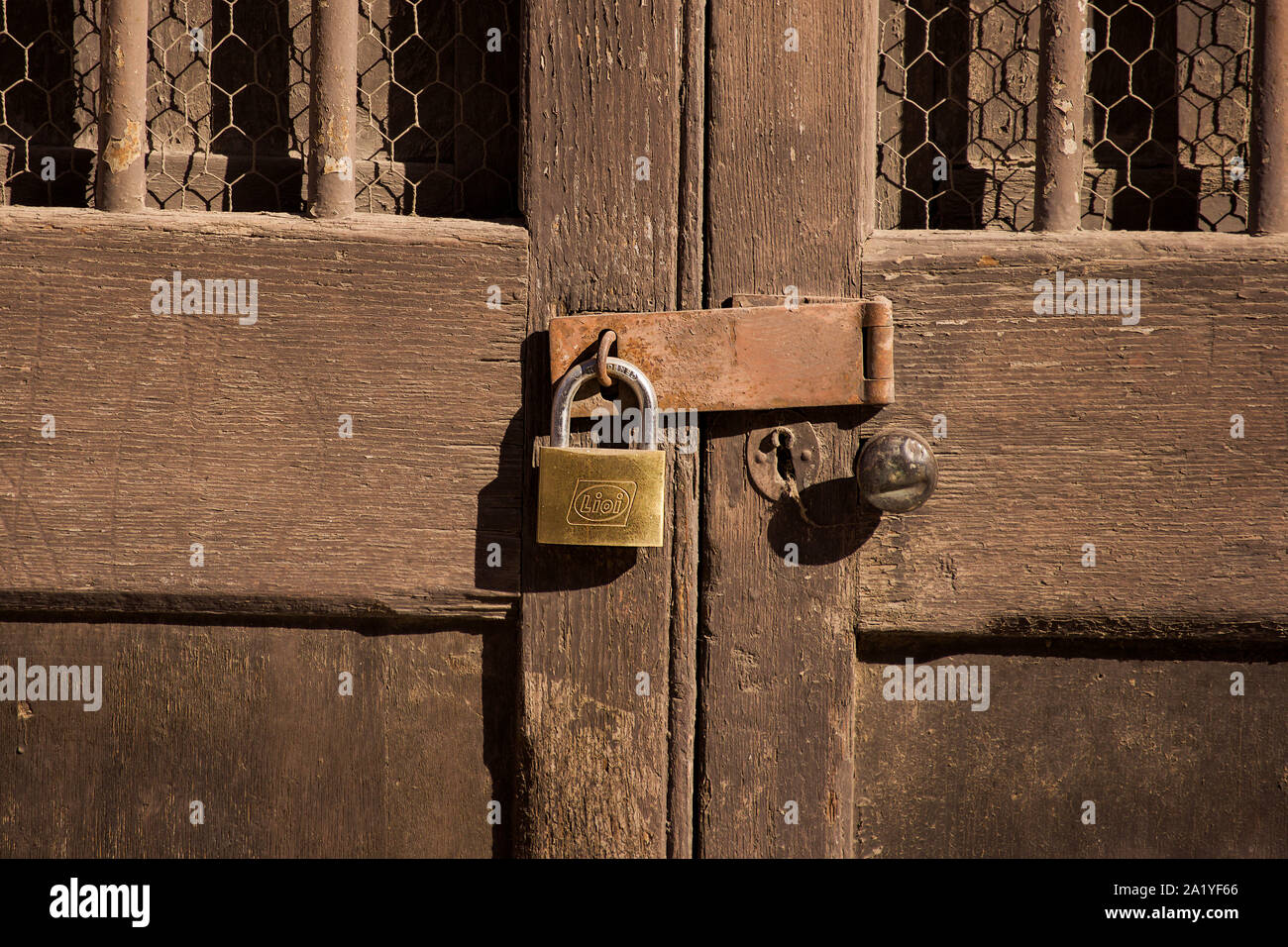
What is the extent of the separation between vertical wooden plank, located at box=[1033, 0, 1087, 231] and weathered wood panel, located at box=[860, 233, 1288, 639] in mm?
39

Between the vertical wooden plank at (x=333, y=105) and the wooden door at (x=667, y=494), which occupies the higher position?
the vertical wooden plank at (x=333, y=105)

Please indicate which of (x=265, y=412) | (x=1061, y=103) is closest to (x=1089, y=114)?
(x=1061, y=103)

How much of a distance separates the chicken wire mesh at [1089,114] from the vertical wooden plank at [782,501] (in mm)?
63

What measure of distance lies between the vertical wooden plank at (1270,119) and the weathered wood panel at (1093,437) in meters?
0.03

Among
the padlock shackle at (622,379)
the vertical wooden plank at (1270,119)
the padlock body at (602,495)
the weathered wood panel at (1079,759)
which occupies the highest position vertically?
the vertical wooden plank at (1270,119)

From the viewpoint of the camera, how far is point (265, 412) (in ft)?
2.25

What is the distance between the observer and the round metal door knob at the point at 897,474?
64 cm

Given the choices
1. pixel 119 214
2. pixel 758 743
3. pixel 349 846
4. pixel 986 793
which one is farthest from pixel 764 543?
pixel 119 214

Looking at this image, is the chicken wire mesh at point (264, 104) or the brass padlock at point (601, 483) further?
the chicken wire mesh at point (264, 104)

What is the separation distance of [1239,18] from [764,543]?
1.96 ft

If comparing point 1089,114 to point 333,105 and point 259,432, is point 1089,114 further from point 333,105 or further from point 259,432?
point 259,432

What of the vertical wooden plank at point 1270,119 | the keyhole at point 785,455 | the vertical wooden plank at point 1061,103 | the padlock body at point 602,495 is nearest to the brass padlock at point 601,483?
the padlock body at point 602,495

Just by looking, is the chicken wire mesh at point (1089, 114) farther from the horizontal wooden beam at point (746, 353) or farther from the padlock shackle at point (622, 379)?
the padlock shackle at point (622, 379)

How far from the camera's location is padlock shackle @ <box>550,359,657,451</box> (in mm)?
634
